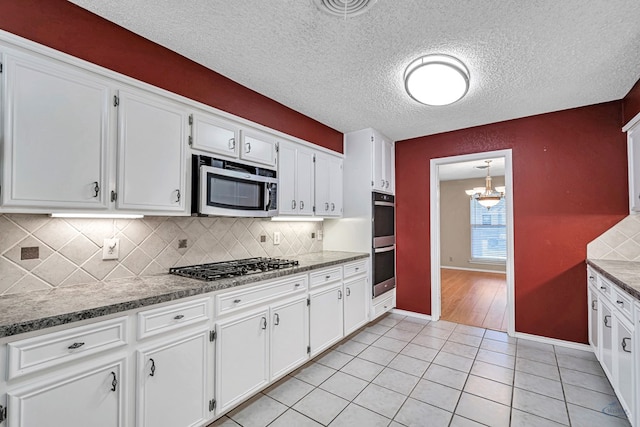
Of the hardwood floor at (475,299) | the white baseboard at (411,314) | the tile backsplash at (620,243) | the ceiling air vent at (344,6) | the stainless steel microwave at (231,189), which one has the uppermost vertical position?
the ceiling air vent at (344,6)

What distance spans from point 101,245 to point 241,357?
3.69 ft

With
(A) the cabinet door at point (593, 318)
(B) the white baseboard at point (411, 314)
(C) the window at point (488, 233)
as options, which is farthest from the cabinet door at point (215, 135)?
(C) the window at point (488, 233)

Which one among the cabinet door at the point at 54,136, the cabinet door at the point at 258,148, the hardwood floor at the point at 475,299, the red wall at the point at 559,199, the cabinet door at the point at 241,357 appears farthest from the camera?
the hardwood floor at the point at 475,299

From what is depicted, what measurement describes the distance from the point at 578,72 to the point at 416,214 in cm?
210

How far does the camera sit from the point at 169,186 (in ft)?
Answer: 6.23

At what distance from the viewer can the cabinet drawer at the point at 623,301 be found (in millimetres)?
1684

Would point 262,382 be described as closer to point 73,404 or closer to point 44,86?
point 73,404

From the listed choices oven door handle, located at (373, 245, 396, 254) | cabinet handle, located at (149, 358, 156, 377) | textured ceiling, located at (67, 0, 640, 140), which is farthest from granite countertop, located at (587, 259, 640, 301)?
cabinet handle, located at (149, 358, 156, 377)

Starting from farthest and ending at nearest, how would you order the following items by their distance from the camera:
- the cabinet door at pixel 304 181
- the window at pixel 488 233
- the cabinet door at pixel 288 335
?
the window at pixel 488 233 → the cabinet door at pixel 304 181 → the cabinet door at pixel 288 335

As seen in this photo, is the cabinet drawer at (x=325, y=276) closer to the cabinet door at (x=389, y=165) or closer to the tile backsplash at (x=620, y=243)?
the cabinet door at (x=389, y=165)

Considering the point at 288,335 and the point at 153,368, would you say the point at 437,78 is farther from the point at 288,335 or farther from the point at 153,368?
the point at 153,368

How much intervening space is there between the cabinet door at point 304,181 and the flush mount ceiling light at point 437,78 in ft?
3.85

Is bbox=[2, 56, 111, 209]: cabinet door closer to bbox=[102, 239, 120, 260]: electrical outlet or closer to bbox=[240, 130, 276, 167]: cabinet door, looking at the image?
bbox=[102, 239, 120, 260]: electrical outlet

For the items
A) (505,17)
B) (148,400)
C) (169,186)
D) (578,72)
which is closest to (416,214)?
(578,72)
